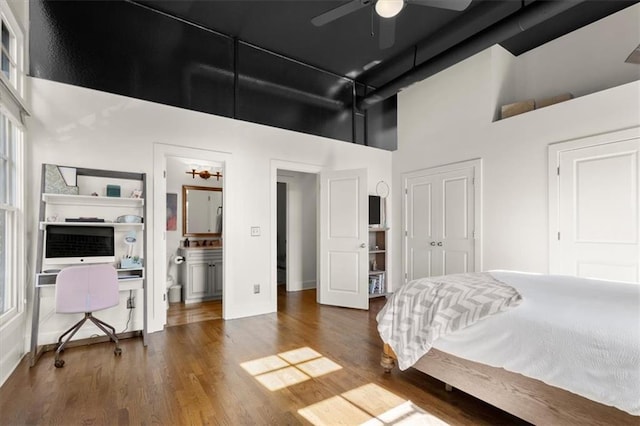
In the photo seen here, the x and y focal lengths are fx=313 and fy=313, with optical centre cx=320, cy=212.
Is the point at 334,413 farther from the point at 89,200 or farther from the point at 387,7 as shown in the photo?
the point at 89,200

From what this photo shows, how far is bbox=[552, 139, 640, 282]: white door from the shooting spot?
3.03 m

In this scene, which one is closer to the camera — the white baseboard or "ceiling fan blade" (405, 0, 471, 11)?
"ceiling fan blade" (405, 0, 471, 11)

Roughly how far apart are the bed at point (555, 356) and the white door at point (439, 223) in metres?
2.28

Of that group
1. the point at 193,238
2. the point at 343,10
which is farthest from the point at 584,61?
the point at 193,238

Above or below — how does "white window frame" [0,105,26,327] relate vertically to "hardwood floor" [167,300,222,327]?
above

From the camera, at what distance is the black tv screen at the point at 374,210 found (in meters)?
5.05

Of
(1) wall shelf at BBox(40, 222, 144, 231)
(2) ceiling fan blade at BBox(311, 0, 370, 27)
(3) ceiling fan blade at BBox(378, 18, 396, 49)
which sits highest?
(3) ceiling fan blade at BBox(378, 18, 396, 49)

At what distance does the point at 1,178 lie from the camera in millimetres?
2541

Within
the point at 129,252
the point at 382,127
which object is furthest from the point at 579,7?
the point at 129,252

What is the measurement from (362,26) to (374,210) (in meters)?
2.61

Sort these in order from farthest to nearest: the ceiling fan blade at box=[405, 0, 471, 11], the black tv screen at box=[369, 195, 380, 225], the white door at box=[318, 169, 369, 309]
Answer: the black tv screen at box=[369, 195, 380, 225]
the white door at box=[318, 169, 369, 309]
the ceiling fan blade at box=[405, 0, 471, 11]

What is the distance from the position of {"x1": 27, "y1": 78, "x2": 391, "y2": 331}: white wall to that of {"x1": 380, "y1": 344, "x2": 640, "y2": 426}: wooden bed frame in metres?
2.65

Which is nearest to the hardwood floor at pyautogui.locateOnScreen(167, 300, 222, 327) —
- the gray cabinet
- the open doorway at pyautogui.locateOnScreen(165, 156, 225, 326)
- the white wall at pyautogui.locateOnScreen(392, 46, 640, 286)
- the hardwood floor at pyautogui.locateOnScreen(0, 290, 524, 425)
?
the open doorway at pyautogui.locateOnScreen(165, 156, 225, 326)

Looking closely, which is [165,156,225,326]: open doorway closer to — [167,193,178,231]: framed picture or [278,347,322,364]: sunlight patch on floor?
[167,193,178,231]: framed picture
